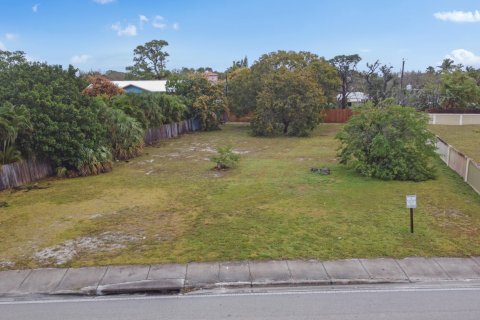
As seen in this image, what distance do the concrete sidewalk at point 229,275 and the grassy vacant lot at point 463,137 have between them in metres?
12.3

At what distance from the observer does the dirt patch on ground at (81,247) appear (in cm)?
889

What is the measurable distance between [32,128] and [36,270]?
28.4 feet

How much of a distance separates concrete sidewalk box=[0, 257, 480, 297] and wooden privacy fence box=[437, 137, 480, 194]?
19.3 ft

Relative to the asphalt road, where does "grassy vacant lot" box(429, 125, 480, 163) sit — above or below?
above

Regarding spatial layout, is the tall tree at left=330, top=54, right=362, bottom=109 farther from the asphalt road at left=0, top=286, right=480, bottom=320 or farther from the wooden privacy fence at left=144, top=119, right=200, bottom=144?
the asphalt road at left=0, top=286, right=480, bottom=320

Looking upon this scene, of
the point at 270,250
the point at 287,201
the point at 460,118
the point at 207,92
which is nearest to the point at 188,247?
the point at 270,250

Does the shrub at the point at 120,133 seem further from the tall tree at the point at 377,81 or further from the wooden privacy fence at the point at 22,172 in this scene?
the tall tree at the point at 377,81

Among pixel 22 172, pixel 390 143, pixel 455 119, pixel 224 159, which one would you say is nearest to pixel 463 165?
pixel 390 143

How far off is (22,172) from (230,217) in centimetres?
909

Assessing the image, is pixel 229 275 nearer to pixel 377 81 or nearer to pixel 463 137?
pixel 463 137

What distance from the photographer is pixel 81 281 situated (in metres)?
7.80

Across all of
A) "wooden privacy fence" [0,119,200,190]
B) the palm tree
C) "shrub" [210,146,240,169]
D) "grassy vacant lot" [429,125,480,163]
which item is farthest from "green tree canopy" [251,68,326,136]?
the palm tree

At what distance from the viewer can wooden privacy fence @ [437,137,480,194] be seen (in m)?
13.5

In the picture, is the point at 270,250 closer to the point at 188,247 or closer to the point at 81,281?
the point at 188,247
